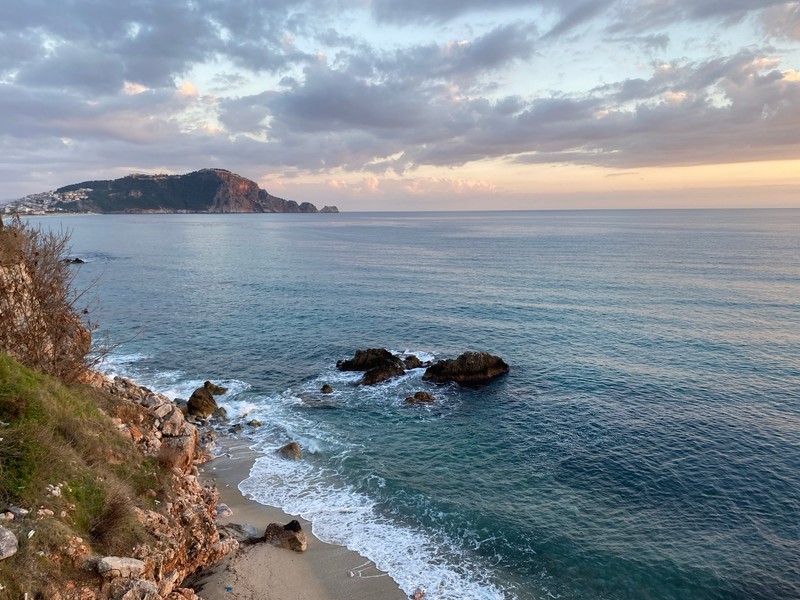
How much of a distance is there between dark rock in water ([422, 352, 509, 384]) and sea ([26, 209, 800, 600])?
1312 mm

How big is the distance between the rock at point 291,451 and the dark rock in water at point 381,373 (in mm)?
11403

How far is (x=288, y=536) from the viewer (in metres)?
22.2

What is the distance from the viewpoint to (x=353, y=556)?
863 inches

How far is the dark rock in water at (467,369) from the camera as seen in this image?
1644 inches

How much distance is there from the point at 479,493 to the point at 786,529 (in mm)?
14305

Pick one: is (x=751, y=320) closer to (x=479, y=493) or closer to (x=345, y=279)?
(x=479, y=493)

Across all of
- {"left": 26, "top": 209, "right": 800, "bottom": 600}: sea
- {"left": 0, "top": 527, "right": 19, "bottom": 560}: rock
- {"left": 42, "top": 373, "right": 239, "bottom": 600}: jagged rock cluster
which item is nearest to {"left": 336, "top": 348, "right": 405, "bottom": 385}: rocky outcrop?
{"left": 26, "top": 209, "right": 800, "bottom": 600}: sea

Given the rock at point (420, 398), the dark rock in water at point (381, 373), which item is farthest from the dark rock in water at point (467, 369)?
the rock at point (420, 398)

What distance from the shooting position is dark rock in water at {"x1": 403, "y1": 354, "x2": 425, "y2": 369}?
44906 millimetres

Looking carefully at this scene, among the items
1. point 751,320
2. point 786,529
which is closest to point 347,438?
point 786,529

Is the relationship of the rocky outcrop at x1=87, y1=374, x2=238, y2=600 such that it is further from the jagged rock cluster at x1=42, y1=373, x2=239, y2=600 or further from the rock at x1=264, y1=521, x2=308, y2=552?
the rock at x1=264, y1=521, x2=308, y2=552

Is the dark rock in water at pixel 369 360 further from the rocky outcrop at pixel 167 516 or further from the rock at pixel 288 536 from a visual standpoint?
the rock at pixel 288 536

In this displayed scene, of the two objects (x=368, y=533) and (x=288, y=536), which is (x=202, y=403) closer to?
(x=288, y=536)

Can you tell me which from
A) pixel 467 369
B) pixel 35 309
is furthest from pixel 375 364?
pixel 35 309
